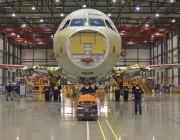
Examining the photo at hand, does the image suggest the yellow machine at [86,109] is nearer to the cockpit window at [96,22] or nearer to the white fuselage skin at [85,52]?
the white fuselage skin at [85,52]

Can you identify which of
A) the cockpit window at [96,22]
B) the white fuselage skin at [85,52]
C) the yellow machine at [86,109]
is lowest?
the yellow machine at [86,109]

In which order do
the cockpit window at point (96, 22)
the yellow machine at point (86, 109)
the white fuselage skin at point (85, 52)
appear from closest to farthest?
the yellow machine at point (86, 109), the white fuselage skin at point (85, 52), the cockpit window at point (96, 22)

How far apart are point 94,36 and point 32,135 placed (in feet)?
19.0

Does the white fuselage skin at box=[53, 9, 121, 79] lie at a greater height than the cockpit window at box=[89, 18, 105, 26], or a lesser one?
lesser

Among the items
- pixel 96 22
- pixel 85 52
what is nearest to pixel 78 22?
pixel 96 22

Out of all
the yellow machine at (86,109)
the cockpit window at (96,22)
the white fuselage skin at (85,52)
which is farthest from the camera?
the cockpit window at (96,22)

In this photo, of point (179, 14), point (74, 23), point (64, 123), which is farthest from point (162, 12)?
point (64, 123)

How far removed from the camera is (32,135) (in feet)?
35.2

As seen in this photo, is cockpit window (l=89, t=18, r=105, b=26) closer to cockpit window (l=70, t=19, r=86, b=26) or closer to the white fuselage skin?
the white fuselage skin

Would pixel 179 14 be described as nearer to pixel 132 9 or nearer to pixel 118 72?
pixel 132 9

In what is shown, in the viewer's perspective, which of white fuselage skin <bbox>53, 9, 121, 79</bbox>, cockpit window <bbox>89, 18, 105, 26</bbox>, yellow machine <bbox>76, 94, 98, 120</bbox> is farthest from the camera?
cockpit window <bbox>89, 18, 105, 26</bbox>

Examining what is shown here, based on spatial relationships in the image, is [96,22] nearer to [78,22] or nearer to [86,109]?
[78,22]

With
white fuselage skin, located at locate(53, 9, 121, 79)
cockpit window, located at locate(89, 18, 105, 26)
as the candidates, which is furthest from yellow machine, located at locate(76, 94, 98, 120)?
cockpit window, located at locate(89, 18, 105, 26)

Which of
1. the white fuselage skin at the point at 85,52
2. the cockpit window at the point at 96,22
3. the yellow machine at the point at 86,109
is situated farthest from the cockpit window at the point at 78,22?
the yellow machine at the point at 86,109
